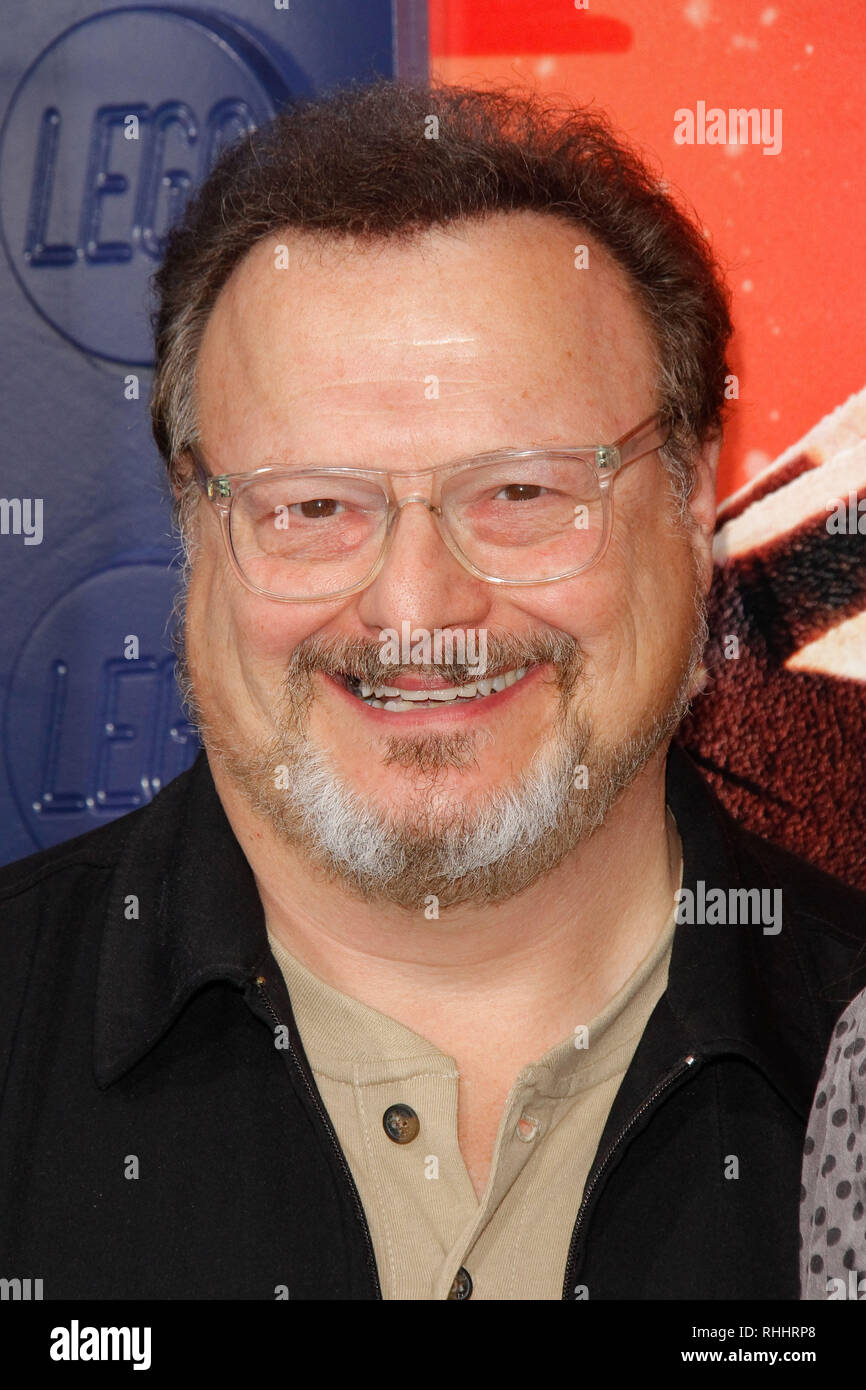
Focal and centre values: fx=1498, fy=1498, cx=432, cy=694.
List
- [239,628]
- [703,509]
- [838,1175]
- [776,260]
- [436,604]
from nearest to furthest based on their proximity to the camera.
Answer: [838,1175] < [436,604] < [239,628] < [703,509] < [776,260]

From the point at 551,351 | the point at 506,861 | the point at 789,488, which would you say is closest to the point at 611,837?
the point at 506,861

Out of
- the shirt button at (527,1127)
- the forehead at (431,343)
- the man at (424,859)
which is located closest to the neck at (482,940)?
the man at (424,859)

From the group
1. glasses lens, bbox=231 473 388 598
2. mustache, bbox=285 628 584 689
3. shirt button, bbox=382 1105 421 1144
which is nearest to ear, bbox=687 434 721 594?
mustache, bbox=285 628 584 689

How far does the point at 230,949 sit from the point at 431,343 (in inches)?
25.9

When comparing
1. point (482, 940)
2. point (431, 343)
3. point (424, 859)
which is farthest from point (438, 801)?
point (431, 343)

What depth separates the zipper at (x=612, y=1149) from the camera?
1.46m

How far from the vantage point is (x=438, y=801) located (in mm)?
1526

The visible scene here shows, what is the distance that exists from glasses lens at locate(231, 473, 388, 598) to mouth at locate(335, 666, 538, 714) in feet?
0.36

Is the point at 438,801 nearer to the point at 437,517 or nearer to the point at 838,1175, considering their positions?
the point at 437,517

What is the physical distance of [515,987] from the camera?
5.34ft

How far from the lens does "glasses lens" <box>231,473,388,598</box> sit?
59.0 inches

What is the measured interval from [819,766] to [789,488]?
39 cm

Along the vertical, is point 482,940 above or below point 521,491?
below
